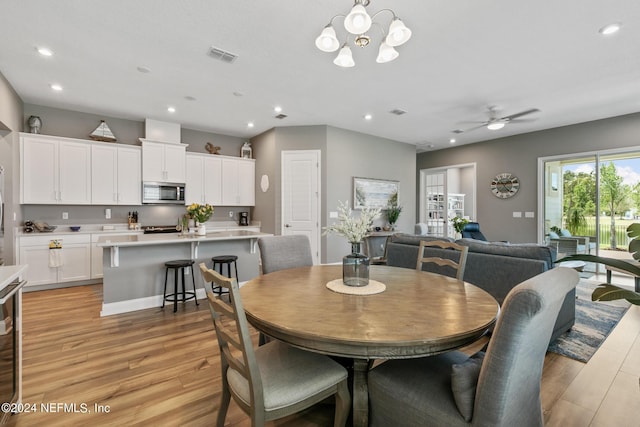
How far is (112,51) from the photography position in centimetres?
298

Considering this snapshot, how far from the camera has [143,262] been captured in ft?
11.7

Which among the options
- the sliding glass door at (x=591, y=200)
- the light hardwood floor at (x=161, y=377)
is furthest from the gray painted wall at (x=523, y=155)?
the light hardwood floor at (x=161, y=377)

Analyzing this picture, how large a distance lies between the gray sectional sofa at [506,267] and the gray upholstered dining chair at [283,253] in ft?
4.80

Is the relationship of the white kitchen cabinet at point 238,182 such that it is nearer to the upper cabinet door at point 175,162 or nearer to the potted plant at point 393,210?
the upper cabinet door at point 175,162

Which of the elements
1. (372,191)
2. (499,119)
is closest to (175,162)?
(372,191)

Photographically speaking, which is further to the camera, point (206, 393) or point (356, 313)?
point (206, 393)

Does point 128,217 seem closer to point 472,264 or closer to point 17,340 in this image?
point 17,340

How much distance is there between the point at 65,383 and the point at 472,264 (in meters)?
3.51

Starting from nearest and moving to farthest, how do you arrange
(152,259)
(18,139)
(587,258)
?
(587,258) < (152,259) < (18,139)

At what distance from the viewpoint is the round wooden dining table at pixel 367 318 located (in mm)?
1107

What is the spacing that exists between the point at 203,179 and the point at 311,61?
3.62m

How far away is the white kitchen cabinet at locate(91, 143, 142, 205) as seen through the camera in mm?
4844

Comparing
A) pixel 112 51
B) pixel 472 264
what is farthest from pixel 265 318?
pixel 112 51

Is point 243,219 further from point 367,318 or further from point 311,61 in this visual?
point 367,318
